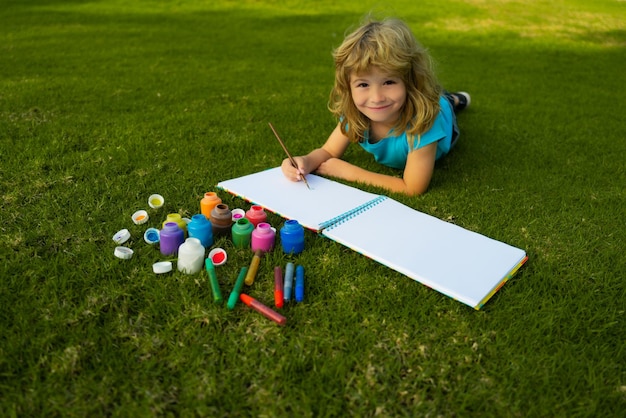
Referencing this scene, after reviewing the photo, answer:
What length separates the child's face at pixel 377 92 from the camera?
8.43ft

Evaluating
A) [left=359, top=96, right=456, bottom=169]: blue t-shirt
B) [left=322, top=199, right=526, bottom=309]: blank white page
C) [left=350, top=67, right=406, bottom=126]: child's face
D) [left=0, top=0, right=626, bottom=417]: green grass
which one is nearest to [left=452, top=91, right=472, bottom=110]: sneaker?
[left=0, top=0, right=626, bottom=417]: green grass

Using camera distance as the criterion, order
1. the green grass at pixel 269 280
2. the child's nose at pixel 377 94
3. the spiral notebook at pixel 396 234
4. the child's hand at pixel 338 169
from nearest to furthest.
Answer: the green grass at pixel 269 280, the spiral notebook at pixel 396 234, the child's nose at pixel 377 94, the child's hand at pixel 338 169

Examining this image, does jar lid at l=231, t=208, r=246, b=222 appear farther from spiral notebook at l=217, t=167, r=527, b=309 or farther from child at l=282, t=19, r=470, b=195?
child at l=282, t=19, r=470, b=195

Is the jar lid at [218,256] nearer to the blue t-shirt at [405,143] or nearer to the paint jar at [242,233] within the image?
the paint jar at [242,233]

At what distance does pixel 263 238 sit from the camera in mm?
2018

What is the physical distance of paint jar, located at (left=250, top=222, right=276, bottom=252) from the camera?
2.02 metres

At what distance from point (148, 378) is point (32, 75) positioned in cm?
484

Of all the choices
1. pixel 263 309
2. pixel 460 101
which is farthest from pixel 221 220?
pixel 460 101

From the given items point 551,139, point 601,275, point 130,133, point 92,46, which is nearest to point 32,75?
point 92,46

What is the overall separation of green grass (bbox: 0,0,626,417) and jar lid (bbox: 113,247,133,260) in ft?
0.12

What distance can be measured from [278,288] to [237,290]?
0.51ft

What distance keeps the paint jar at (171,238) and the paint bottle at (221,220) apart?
16 centimetres

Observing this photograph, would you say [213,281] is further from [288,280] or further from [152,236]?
[152,236]

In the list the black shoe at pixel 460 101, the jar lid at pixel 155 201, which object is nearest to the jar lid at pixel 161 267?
the jar lid at pixel 155 201
